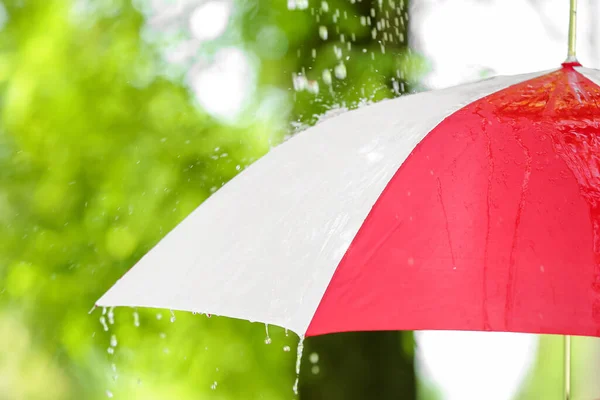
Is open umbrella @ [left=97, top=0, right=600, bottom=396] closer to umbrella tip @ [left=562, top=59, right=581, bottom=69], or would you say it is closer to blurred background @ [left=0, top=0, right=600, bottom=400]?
umbrella tip @ [left=562, top=59, right=581, bottom=69]

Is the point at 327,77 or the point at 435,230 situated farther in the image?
the point at 327,77

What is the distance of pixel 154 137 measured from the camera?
11.1 feet

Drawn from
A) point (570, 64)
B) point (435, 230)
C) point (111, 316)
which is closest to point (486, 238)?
point (435, 230)

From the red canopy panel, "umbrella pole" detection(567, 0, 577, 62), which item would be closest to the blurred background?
"umbrella pole" detection(567, 0, 577, 62)

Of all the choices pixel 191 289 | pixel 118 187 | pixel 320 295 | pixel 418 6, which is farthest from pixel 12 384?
pixel 320 295

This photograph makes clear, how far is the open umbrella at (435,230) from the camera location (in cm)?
121

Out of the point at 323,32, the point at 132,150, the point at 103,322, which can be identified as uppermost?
the point at 323,32

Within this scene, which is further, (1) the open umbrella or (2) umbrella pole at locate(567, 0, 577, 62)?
(2) umbrella pole at locate(567, 0, 577, 62)

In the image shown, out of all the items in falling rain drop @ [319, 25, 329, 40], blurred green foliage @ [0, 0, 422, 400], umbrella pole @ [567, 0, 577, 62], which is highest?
umbrella pole @ [567, 0, 577, 62]

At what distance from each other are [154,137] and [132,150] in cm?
11

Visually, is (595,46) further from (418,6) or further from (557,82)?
(557,82)

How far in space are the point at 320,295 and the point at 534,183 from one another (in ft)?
1.26

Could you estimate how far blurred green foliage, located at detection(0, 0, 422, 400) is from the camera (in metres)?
3.35

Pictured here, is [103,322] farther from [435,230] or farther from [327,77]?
[435,230]
